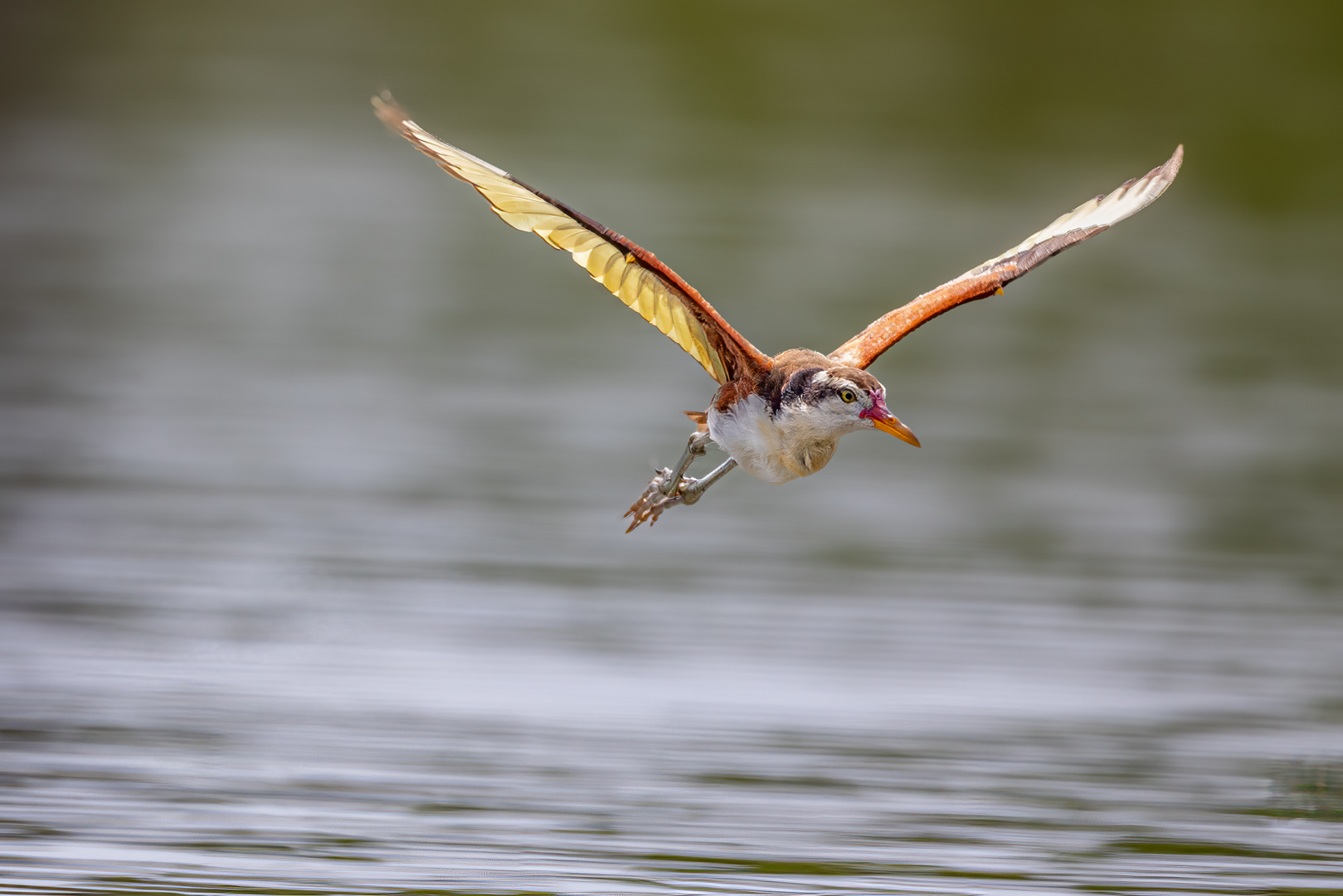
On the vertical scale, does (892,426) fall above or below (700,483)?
below

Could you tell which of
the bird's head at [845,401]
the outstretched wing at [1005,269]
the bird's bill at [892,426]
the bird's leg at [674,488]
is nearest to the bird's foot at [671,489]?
the bird's leg at [674,488]

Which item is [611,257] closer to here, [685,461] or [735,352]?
[735,352]

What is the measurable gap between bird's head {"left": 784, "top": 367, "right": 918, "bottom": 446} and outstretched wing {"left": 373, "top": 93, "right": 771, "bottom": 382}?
401mm

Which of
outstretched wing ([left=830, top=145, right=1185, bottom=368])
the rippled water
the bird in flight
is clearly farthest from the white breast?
the rippled water

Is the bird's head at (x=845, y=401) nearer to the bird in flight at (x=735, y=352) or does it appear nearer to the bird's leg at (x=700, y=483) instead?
the bird in flight at (x=735, y=352)

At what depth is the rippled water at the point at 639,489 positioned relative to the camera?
416 inches

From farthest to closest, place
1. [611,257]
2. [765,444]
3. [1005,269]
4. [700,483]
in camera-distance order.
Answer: [1005,269], [700,483], [611,257], [765,444]

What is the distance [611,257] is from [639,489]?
7.69m

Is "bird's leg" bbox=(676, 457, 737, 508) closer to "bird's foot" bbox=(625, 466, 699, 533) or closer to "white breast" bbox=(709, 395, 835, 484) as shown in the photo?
"bird's foot" bbox=(625, 466, 699, 533)

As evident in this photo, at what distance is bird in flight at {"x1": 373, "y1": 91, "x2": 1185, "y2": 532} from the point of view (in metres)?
8.33

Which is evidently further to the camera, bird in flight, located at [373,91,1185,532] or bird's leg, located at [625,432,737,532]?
bird's leg, located at [625,432,737,532]

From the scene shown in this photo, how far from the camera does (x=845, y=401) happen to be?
8344 mm

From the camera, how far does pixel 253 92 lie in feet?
102

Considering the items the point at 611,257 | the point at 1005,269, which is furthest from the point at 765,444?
the point at 1005,269
